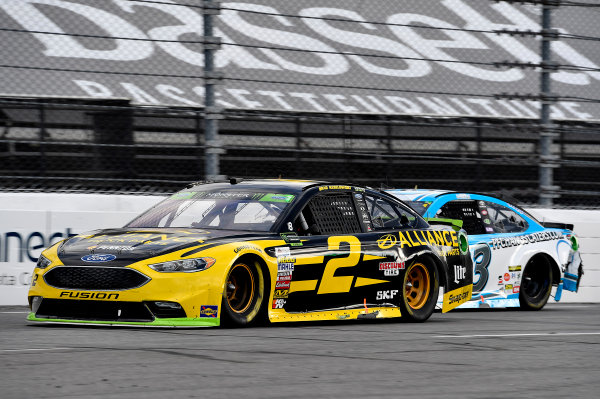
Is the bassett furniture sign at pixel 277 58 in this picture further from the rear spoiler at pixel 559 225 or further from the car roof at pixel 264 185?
the car roof at pixel 264 185

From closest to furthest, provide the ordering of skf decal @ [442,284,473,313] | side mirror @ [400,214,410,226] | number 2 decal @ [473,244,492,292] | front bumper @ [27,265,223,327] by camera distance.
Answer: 1. front bumper @ [27,265,223,327]
2. side mirror @ [400,214,410,226]
3. skf decal @ [442,284,473,313]
4. number 2 decal @ [473,244,492,292]

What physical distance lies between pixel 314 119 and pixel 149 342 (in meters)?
5.79

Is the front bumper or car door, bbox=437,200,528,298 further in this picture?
car door, bbox=437,200,528,298

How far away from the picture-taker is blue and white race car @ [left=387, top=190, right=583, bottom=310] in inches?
459

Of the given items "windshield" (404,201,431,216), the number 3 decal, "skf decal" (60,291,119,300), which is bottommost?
"skf decal" (60,291,119,300)

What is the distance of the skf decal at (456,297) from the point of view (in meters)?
10.2

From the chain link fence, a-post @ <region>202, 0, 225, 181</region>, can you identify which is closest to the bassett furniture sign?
the chain link fence

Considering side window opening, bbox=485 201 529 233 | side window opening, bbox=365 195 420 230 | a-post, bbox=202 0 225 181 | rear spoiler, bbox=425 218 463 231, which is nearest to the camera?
side window opening, bbox=365 195 420 230

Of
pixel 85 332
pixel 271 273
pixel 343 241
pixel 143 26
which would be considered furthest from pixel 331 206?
pixel 143 26

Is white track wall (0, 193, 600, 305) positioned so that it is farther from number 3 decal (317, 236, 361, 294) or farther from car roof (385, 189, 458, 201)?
number 3 decal (317, 236, 361, 294)

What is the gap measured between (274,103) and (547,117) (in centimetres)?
484

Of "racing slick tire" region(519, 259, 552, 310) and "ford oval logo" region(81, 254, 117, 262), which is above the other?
"ford oval logo" region(81, 254, 117, 262)

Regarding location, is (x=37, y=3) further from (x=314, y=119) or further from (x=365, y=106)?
(x=314, y=119)

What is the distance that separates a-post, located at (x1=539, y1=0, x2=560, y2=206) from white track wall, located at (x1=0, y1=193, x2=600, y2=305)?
4.76 m
